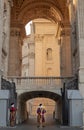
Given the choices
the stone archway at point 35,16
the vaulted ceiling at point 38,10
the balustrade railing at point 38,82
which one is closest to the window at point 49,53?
the stone archway at point 35,16

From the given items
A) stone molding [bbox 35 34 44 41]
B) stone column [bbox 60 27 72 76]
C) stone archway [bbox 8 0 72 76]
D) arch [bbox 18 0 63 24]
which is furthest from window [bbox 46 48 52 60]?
stone column [bbox 60 27 72 76]

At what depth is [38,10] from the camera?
36531mm

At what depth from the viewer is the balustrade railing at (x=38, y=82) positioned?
938 inches

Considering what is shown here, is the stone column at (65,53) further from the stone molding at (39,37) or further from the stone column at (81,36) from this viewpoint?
the stone molding at (39,37)

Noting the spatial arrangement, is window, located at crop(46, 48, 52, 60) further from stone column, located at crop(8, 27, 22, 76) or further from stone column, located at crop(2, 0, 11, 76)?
stone column, located at crop(2, 0, 11, 76)

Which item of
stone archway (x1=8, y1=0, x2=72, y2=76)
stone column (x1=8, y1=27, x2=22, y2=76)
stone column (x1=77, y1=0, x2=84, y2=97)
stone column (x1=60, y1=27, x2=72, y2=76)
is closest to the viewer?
stone column (x1=77, y1=0, x2=84, y2=97)

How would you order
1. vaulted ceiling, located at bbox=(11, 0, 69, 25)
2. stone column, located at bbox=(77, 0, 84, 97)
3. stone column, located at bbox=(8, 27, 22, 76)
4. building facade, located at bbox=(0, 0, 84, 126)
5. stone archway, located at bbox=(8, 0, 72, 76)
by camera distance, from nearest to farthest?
1. stone column, located at bbox=(77, 0, 84, 97)
2. building facade, located at bbox=(0, 0, 84, 126)
3. stone column, located at bbox=(8, 27, 22, 76)
4. stone archway, located at bbox=(8, 0, 72, 76)
5. vaulted ceiling, located at bbox=(11, 0, 69, 25)

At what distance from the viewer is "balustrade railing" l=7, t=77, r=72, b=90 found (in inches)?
938

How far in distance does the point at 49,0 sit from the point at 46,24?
52.5 ft

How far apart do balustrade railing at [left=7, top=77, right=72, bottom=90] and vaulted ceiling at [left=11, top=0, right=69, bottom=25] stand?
1073cm

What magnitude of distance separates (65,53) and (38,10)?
7267 mm

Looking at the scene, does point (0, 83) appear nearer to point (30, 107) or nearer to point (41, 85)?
point (41, 85)

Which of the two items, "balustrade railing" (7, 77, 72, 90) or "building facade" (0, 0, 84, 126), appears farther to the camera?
"building facade" (0, 0, 84, 126)

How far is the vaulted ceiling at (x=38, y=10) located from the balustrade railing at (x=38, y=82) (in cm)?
1073
